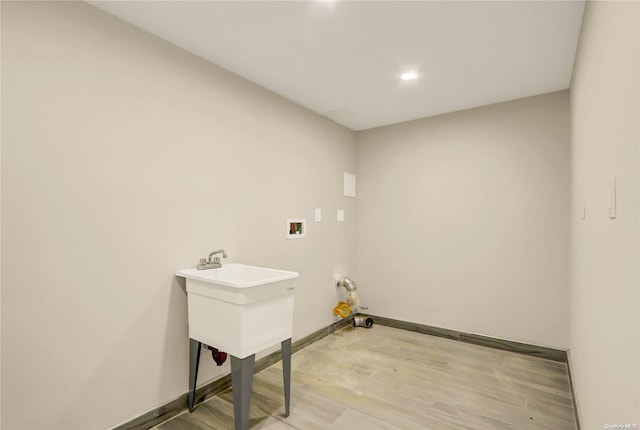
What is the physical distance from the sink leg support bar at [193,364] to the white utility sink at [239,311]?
8cm

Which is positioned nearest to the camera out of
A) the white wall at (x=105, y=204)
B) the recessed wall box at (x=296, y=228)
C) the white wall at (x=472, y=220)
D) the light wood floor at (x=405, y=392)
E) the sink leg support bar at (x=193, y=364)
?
the white wall at (x=105, y=204)

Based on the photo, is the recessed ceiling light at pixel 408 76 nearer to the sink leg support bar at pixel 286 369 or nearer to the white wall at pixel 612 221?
the white wall at pixel 612 221

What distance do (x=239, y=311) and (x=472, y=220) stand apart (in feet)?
8.19

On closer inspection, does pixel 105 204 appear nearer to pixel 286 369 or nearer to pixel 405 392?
pixel 286 369

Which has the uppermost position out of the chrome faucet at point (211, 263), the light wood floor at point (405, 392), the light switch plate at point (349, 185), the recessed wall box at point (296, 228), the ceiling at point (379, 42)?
the ceiling at point (379, 42)

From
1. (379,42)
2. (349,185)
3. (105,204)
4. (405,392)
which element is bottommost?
(405,392)

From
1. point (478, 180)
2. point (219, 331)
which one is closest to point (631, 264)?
point (219, 331)

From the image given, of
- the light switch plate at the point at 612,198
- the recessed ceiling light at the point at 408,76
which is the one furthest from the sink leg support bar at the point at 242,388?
the recessed ceiling light at the point at 408,76

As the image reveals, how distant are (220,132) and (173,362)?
157 cm

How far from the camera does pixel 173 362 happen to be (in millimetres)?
2004

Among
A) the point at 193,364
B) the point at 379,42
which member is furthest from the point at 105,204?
the point at 379,42

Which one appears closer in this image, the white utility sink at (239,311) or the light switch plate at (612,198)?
the light switch plate at (612,198)

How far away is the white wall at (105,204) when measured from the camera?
4.72 ft

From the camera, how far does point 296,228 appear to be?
9.89 feet
